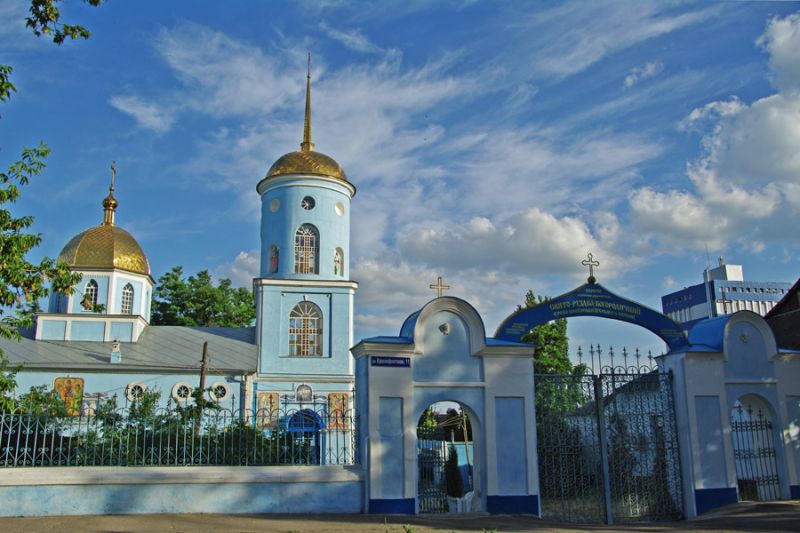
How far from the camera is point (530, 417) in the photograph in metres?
12.2

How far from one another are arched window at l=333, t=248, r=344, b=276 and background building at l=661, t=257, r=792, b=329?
192 ft

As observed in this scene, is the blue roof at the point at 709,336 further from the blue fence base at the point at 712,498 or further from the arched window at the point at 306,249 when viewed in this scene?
the arched window at the point at 306,249

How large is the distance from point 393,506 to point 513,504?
203 cm

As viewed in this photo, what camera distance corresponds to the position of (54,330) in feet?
87.6

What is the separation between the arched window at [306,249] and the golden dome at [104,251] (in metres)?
7.11

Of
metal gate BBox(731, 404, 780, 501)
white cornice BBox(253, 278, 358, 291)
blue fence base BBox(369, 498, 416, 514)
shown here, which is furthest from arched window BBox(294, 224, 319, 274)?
metal gate BBox(731, 404, 780, 501)

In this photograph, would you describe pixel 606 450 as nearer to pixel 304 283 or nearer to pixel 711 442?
pixel 711 442

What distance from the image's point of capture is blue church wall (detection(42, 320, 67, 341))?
87.1ft

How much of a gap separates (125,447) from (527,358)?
6.62 metres

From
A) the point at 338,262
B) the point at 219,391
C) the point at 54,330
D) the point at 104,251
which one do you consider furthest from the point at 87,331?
the point at 338,262

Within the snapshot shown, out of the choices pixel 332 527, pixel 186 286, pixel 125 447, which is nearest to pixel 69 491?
pixel 125 447

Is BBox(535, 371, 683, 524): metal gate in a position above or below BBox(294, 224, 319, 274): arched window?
below

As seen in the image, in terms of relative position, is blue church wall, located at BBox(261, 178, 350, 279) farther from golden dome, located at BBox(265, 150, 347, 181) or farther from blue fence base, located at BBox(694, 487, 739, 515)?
blue fence base, located at BBox(694, 487, 739, 515)

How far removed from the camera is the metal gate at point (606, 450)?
12.3m
